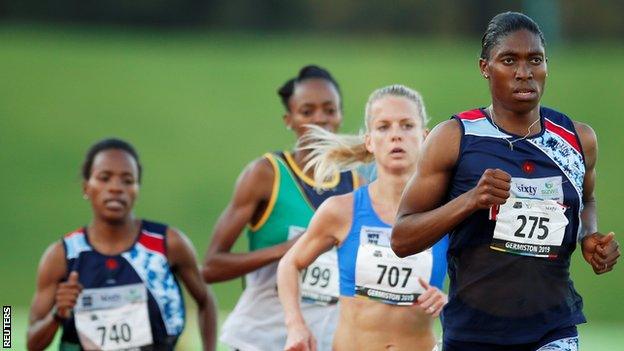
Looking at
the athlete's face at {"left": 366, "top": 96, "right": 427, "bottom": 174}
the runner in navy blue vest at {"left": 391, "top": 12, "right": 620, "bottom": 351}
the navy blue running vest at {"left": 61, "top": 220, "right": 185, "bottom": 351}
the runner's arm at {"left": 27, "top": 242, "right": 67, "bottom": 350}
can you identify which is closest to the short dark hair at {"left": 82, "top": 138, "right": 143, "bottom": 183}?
the navy blue running vest at {"left": 61, "top": 220, "right": 185, "bottom": 351}

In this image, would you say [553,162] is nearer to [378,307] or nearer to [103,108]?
[378,307]

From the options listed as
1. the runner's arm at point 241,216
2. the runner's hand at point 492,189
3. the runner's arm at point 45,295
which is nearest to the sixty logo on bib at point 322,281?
the runner's arm at point 241,216

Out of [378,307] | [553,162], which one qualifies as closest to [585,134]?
[553,162]

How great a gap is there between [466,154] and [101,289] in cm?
259

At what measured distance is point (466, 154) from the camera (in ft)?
15.6

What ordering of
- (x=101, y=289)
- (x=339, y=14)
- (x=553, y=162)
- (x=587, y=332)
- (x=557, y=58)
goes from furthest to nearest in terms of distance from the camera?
(x=339, y=14) < (x=557, y=58) < (x=587, y=332) < (x=101, y=289) < (x=553, y=162)

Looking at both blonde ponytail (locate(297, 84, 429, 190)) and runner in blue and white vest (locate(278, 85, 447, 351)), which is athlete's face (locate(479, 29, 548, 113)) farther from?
blonde ponytail (locate(297, 84, 429, 190))

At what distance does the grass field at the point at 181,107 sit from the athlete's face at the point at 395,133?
9.60 metres

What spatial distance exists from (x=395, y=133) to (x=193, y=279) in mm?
1663

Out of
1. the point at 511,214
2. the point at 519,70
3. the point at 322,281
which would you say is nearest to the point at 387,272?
the point at 322,281

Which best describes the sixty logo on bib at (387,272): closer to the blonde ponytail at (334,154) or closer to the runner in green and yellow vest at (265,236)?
the blonde ponytail at (334,154)

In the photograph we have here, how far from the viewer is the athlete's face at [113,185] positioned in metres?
7.02

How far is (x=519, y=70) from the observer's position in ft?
15.6

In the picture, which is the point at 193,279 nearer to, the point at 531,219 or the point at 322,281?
the point at 322,281
